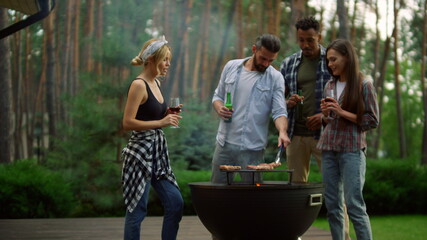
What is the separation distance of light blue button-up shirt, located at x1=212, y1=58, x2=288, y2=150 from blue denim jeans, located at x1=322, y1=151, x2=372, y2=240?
0.46 meters

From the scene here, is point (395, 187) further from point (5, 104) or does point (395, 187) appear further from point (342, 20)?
point (5, 104)

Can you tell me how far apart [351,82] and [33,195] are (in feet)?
Answer: 15.3

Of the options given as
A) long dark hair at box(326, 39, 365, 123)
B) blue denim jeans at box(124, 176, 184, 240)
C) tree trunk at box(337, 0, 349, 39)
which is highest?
tree trunk at box(337, 0, 349, 39)

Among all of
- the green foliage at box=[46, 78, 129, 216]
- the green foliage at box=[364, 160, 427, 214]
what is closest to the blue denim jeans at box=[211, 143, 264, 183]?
the green foliage at box=[46, 78, 129, 216]

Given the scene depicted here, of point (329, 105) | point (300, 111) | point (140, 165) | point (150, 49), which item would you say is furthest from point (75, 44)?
point (329, 105)

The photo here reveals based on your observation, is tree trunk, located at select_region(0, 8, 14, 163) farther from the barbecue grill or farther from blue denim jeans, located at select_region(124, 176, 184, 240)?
the barbecue grill

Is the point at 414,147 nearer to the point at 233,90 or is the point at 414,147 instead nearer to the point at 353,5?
the point at 353,5

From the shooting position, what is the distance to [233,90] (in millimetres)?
4023

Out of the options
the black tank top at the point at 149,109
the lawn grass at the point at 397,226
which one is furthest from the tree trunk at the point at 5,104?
the black tank top at the point at 149,109

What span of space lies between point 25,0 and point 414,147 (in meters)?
30.5

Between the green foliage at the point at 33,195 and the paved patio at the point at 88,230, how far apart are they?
3.62 feet

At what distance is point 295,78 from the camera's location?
14.2ft

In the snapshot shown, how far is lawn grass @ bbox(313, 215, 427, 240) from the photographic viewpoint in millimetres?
6470

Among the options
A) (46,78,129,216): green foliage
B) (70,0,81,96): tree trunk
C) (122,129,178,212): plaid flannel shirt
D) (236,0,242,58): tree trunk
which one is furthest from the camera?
(236,0,242,58): tree trunk
